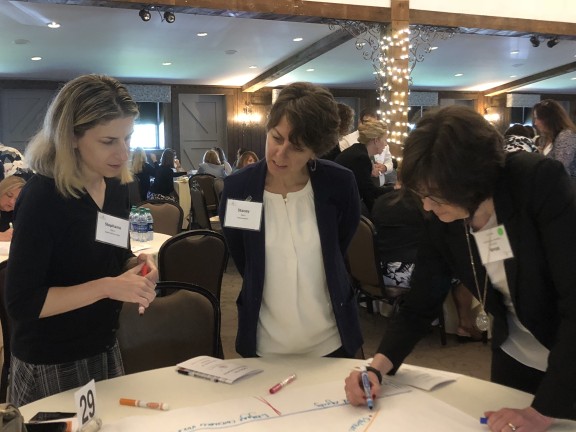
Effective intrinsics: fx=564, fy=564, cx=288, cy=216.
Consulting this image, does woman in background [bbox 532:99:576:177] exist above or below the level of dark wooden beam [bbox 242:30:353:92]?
below

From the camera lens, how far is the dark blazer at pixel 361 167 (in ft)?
14.2

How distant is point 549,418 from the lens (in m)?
1.11

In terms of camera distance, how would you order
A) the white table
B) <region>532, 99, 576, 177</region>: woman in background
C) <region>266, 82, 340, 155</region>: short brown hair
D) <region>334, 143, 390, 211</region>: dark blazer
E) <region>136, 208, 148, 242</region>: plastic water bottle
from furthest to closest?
<region>532, 99, 576, 177</region>: woman in background
<region>334, 143, 390, 211</region>: dark blazer
<region>136, 208, 148, 242</region>: plastic water bottle
<region>266, 82, 340, 155</region>: short brown hair
the white table

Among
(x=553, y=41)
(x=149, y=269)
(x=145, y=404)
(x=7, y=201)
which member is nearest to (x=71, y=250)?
(x=149, y=269)

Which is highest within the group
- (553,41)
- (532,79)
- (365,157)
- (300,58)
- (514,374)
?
(532,79)

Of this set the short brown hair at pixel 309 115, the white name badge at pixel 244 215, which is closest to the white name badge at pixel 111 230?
the white name badge at pixel 244 215

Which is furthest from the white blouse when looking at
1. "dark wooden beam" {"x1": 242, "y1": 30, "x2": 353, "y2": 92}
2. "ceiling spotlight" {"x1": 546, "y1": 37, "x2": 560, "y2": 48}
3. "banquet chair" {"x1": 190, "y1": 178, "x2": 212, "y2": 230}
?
"ceiling spotlight" {"x1": 546, "y1": 37, "x2": 560, "y2": 48}

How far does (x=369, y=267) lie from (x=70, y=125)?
2545 millimetres

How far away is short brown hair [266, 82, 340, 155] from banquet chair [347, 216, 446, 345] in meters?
1.80

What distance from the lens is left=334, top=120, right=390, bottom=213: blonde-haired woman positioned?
4336mm

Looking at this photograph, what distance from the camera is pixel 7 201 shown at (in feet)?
11.1

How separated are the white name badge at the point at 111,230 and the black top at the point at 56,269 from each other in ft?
0.05

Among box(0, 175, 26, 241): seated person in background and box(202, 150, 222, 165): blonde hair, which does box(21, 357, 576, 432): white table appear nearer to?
box(0, 175, 26, 241): seated person in background

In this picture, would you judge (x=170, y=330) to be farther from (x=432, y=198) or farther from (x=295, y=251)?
(x=432, y=198)
